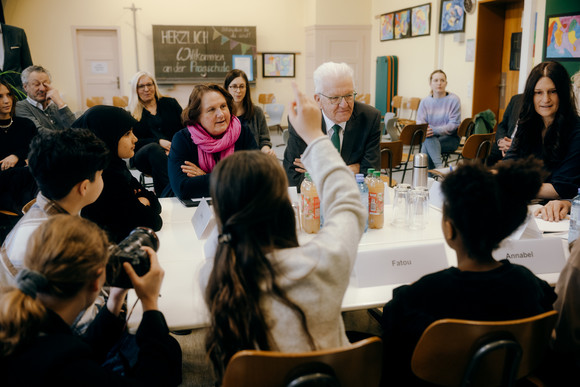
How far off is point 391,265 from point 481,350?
462mm

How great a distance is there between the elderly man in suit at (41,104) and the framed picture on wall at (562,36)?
503 cm

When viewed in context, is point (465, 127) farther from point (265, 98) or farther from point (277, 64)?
point (277, 64)

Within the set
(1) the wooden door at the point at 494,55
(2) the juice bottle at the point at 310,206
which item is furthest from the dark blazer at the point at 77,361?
(1) the wooden door at the point at 494,55

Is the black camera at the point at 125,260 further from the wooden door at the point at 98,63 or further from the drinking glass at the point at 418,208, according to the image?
the wooden door at the point at 98,63

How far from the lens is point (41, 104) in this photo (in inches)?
176

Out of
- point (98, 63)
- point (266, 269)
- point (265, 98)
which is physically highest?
point (98, 63)

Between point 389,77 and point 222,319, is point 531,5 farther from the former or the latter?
point 222,319

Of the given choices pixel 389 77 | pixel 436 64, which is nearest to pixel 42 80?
pixel 436 64

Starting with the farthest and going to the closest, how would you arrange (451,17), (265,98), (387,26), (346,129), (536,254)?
(265,98)
(387,26)
(451,17)
(346,129)
(536,254)

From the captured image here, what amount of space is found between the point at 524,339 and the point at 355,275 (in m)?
0.57

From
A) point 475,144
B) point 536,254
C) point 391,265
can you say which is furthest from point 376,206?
point 475,144

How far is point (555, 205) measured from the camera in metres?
2.20

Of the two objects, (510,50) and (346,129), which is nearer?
(346,129)

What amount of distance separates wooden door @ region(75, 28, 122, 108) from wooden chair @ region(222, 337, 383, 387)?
955 centimetres
